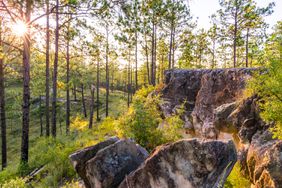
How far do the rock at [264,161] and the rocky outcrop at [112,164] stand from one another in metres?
2.27

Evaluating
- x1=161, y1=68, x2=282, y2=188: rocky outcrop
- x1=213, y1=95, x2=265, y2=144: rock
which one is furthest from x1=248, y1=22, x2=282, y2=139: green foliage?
x1=213, y1=95, x2=265, y2=144: rock

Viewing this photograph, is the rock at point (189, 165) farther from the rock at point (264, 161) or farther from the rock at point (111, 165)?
the rock at point (264, 161)

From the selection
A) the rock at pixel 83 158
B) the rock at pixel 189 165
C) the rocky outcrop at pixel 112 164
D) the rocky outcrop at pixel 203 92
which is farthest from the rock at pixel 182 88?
the rock at pixel 189 165

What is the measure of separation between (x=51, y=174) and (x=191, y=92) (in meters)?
6.52

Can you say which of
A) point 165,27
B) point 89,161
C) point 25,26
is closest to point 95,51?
point 25,26

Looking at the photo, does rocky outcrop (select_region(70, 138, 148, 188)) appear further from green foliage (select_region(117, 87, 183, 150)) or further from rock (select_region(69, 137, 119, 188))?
green foliage (select_region(117, 87, 183, 150))

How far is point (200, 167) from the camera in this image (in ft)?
11.7

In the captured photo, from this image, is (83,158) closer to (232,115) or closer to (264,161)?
(264,161)

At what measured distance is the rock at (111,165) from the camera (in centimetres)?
473

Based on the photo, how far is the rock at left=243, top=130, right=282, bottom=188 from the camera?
3.74 metres

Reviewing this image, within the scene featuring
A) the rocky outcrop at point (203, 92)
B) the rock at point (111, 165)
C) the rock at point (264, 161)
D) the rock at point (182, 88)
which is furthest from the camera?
the rock at point (182, 88)

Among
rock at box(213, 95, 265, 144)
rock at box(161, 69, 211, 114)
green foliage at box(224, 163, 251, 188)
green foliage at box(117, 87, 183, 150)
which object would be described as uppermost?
rock at box(161, 69, 211, 114)

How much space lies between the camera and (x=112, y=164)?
15.8 ft

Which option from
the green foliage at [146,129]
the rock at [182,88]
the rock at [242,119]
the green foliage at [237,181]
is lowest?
the green foliage at [237,181]
